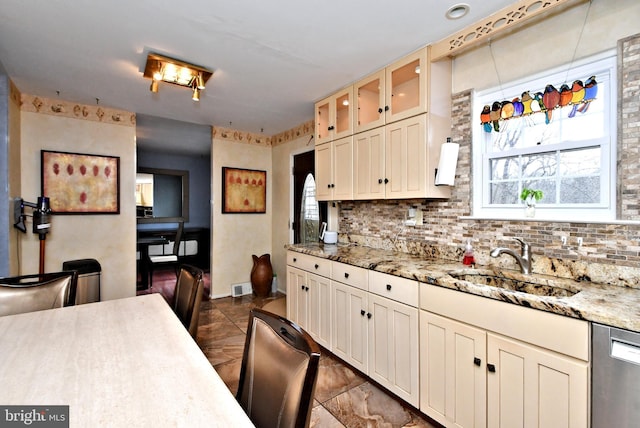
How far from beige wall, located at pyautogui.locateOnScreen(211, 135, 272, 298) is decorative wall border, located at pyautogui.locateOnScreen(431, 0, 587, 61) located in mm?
3175

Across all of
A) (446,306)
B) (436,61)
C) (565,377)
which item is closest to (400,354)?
(446,306)

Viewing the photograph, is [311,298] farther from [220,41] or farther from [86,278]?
[86,278]

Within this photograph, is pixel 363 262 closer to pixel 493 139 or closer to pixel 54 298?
pixel 493 139

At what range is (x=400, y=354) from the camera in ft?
6.57

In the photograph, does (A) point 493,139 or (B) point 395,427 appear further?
(A) point 493,139

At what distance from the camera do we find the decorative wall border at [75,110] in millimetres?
3159

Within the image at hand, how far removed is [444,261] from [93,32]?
9.54 feet

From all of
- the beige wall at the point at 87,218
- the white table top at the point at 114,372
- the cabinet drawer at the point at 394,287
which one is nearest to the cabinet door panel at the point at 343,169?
the cabinet drawer at the point at 394,287

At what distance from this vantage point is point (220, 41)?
2.14m

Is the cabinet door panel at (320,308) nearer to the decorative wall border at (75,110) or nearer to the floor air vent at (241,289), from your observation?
the floor air vent at (241,289)

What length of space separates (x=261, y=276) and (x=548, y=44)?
3955 mm

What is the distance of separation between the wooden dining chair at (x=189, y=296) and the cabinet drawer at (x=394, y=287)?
1.16 metres

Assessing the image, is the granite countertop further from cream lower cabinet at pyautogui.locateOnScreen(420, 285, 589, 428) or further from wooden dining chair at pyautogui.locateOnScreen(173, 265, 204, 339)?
wooden dining chair at pyautogui.locateOnScreen(173, 265, 204, 339)

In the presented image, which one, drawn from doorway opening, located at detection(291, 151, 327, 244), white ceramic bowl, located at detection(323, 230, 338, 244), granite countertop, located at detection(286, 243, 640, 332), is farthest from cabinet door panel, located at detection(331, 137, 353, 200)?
doorway opening, located at detection(291, 151, 327, 244)
